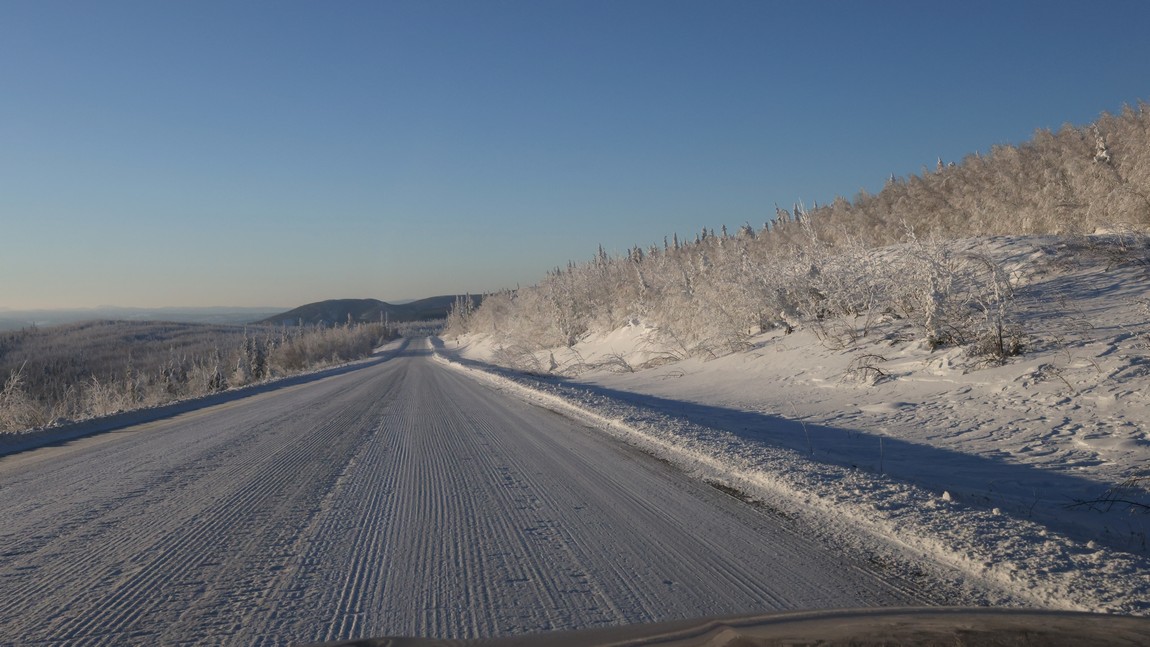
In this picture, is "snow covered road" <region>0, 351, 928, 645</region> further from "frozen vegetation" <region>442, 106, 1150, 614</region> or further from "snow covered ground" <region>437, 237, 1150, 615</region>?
"frozen vegetation" <region>442, 106, 1150, 614</region>

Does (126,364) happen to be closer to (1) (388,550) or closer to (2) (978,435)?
(1) (388,550)

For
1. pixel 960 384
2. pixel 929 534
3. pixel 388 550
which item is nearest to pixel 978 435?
pixel 960 384

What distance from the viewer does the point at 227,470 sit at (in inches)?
358

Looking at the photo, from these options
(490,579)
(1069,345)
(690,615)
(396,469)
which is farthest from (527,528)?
(1069,345)

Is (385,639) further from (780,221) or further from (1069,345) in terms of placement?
(780,221)

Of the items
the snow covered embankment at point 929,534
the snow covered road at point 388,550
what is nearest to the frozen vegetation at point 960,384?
the snow covered embankment at point 929,534

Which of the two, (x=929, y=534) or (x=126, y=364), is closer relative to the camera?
(x=929, y=534)

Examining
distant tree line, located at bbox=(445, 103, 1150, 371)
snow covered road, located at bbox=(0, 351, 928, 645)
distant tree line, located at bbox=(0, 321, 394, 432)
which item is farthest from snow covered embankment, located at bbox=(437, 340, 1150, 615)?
Answer: distant tree line, located at bbox=(0, 321, 394, 432)

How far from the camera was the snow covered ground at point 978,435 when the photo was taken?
4.59 meters

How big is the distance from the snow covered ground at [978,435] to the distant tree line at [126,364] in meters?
18.9

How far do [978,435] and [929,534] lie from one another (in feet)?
15.4

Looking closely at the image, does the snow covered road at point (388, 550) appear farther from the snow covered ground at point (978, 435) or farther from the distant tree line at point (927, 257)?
the distant tree line at point (927, 257)

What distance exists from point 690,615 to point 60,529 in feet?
20.1

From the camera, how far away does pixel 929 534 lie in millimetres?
4891
